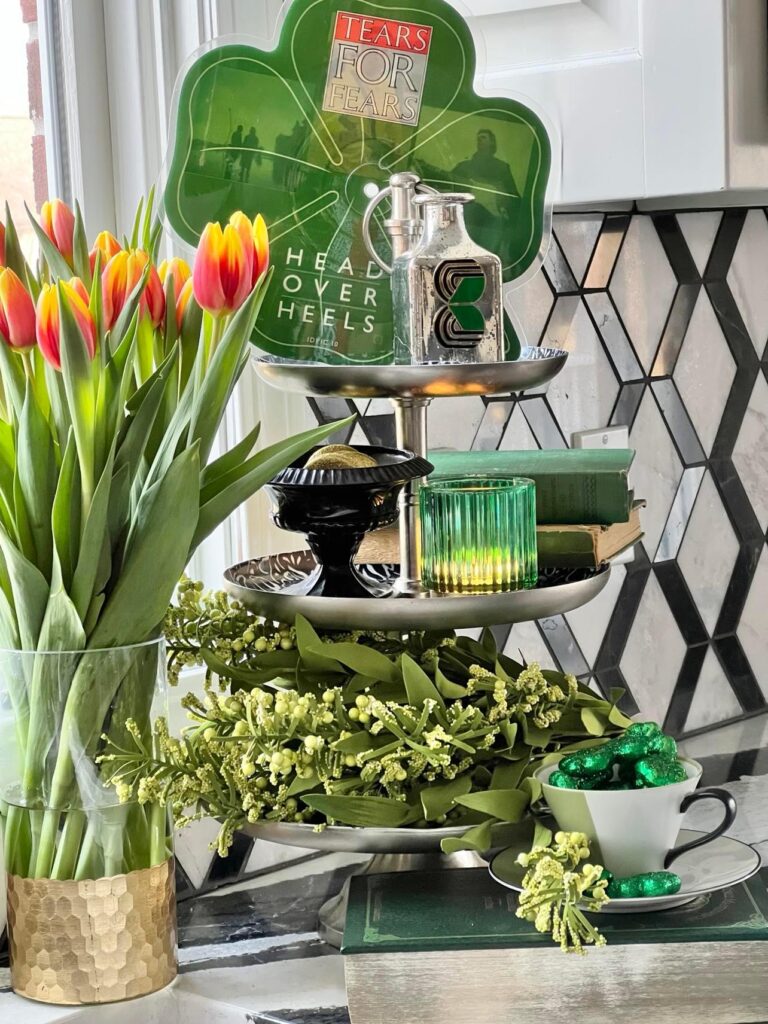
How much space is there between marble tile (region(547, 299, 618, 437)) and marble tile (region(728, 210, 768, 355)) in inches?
10.2

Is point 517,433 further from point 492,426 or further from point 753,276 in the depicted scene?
point 753,276

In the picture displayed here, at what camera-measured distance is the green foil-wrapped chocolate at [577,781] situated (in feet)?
2.85

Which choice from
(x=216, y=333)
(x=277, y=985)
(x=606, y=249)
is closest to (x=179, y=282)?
(x=216, y=333)

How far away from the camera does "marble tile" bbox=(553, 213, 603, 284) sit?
1.44 metres

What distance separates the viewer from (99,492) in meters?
0.82

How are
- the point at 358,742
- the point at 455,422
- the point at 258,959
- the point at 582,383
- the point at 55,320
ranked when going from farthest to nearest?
the point at 582,383 → the point at 455,422 → the point at 258,959 → the point at 358,742 → the point at 55,320

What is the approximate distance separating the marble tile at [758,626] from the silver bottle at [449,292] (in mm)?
841

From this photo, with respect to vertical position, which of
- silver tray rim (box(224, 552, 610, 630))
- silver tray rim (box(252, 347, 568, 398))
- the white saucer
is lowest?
the white saucer

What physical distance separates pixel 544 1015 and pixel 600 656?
753 millimetres

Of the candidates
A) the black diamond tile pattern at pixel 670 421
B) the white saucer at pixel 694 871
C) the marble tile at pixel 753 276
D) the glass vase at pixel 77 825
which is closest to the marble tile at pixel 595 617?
the black diamond tile pattern at pixel 670 421

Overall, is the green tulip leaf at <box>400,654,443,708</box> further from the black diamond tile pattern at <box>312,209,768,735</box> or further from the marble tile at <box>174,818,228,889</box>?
the black diamond tile pattern at <box>312,209,768,735</box>

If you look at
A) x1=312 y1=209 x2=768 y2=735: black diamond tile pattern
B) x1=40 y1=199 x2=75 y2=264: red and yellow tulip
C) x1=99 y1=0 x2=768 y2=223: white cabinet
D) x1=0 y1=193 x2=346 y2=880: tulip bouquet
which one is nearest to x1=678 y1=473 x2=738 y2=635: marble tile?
x1=312 y1=209 x2=768 y2=735: black diamond tile pattern

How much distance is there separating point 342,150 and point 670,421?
67 cm

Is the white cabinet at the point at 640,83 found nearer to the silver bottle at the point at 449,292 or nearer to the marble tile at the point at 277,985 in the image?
the silver bottle at the point at 449,292
